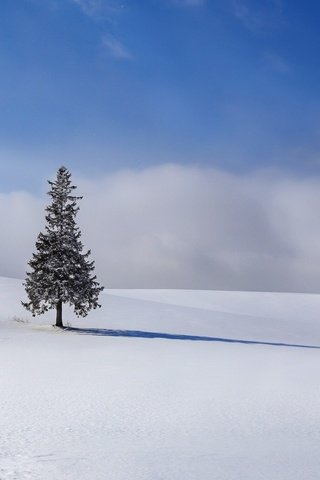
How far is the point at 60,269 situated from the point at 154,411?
25017mm

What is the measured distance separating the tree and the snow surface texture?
19.5 feet

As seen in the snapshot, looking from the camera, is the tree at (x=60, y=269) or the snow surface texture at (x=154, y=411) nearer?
the snow surface texture at (x=154, y=411)

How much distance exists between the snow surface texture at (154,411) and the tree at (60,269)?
5.94 metres

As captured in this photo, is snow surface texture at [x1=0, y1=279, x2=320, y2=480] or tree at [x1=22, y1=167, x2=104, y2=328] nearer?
snow surface texture at [x1=0, y1=279, x2=320, y2=480]

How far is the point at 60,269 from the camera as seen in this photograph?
35625mm

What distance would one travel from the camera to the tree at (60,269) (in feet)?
117

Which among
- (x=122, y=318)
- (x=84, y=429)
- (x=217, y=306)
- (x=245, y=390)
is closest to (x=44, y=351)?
(x=245, y=390)

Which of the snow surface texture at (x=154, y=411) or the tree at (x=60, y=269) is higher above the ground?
the tree at (x=60, y=269)

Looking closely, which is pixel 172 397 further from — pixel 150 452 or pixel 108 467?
pixel 108 467

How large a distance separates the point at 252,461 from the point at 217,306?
55.9 m

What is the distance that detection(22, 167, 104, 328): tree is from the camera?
3575cm

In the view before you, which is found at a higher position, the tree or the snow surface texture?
the tree

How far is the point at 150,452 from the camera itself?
809 cm

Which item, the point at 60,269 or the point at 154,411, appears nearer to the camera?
the point at 154,411
